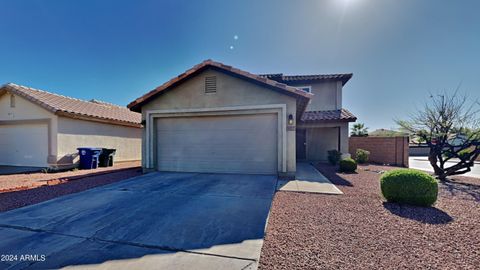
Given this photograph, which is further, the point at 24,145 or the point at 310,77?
the point at 310,77

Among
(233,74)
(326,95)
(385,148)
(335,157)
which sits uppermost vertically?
(326,95)

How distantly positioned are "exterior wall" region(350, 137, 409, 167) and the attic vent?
482 inches

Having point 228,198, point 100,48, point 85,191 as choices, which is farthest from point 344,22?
point 100,48

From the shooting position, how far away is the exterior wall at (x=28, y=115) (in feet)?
34.6

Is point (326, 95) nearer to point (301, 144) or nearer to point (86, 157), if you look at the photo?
point (301, 144)

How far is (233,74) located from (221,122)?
86.9 inches

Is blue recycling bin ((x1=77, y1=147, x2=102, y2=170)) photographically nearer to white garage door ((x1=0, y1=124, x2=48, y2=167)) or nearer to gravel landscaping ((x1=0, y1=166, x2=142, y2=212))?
white garage door ((x1=0, y1=124, x2=48, y2=167))

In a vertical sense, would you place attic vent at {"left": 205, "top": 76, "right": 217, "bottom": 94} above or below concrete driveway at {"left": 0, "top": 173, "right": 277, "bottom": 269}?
above

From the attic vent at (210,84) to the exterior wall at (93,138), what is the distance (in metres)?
8.63

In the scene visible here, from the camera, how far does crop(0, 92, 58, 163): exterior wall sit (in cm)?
1053

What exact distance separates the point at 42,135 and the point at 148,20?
8.75 meters

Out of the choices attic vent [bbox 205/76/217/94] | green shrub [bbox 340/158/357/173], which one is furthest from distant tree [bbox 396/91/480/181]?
attic vent [bbox 205/76/217/94]

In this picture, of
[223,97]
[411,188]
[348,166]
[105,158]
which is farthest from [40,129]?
[348,166]

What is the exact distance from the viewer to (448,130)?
8555 mm
